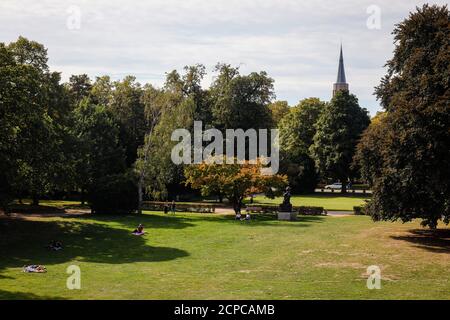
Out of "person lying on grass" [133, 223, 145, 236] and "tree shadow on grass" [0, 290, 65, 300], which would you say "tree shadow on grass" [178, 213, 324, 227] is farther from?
"tree shadow on grass" [0, 290, 65, 300]

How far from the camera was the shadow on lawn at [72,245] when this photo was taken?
1038 inches

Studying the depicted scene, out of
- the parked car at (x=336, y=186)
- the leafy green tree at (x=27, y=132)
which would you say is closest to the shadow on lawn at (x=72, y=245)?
the leafy green tree at (x=27, y=132)

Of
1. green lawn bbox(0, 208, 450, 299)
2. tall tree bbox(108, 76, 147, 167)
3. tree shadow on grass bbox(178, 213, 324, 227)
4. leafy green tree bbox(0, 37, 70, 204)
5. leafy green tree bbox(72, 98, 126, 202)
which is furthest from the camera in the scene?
tall tree bbox(108, 76, 147, 167)

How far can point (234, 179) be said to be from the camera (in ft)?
149

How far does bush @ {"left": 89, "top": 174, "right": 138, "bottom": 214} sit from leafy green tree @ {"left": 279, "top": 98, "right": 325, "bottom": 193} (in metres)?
29.3

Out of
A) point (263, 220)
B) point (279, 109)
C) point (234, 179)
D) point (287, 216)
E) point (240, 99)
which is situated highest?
point (279, 109)

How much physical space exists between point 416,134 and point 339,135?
47.2 m

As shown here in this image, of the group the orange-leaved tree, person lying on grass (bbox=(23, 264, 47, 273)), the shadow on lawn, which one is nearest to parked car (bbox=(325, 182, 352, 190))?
the orange-leaved tree

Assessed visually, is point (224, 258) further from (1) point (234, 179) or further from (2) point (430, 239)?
(1) point (234, 179)

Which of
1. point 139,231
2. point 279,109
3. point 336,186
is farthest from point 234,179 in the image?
point 279,109

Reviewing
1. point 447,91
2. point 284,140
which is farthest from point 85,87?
point 447,91

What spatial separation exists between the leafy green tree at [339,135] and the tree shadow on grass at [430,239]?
128 ft

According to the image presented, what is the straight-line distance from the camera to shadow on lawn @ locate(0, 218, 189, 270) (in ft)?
86.5
